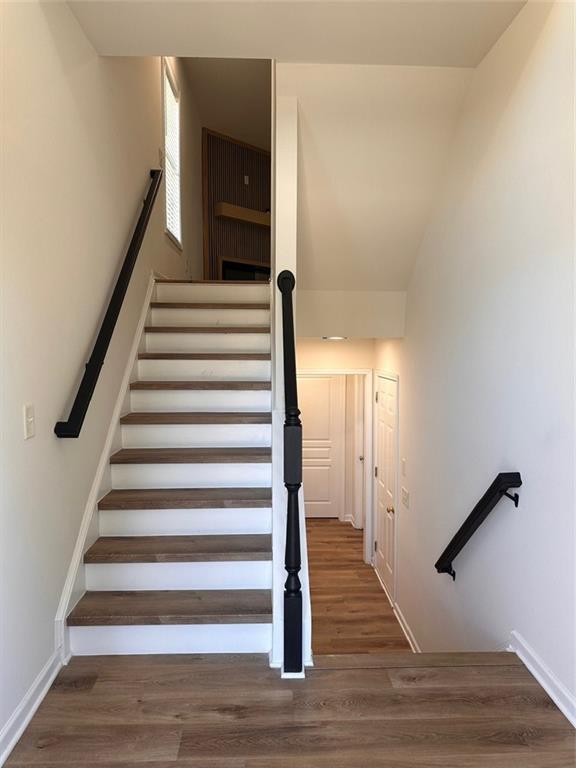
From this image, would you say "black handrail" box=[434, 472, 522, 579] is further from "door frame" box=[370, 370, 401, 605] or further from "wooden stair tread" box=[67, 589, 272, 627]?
"door frame" box=[370, 370, 401, 605]

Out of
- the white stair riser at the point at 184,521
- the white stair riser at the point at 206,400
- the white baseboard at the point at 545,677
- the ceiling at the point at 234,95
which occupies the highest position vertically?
the ceiling at the point at 234,95

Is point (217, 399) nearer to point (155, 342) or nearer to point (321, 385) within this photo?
point (155, 342)

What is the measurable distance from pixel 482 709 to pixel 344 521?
5.13 meters

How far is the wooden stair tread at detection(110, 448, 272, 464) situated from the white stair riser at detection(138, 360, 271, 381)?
0.66 metres

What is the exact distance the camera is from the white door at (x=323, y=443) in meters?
6.52

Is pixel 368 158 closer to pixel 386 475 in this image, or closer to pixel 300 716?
pixel 300 716

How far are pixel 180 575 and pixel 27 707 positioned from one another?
700 millimetres

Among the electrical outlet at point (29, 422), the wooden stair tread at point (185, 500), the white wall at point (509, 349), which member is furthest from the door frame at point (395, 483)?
the electrical outlet at point (29, 422)

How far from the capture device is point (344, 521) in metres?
6.58

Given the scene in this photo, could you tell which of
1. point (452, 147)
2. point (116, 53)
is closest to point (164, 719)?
Result: point (116, 53)

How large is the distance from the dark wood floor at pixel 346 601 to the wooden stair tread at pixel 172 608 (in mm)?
2119

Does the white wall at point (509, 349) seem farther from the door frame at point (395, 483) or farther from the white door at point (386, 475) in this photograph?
the white door at point (386, 475)

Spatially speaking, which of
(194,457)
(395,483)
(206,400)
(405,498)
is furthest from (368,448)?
(194,457)

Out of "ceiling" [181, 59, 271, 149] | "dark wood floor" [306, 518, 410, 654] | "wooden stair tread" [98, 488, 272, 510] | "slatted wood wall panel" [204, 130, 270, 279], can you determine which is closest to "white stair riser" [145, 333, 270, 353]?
"wooden stair tread" [98, 488, 272, 510]
